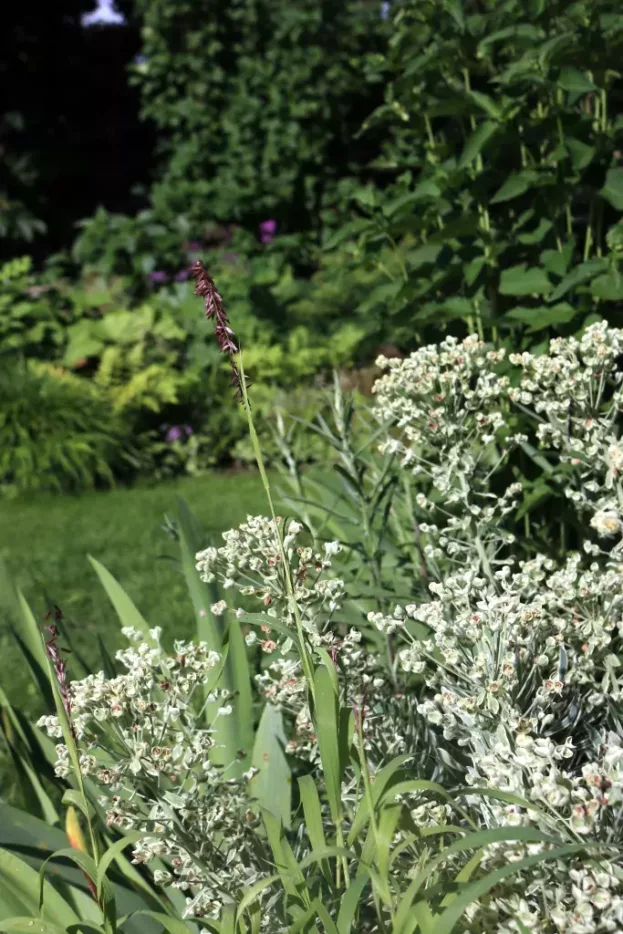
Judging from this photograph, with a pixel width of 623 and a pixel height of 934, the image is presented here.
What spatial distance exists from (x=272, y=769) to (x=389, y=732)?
0.27 meters

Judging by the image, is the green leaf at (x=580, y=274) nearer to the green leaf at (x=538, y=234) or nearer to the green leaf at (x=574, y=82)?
the green leaf at (x=538, y=234)

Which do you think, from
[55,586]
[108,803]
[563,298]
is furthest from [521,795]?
[55,586]

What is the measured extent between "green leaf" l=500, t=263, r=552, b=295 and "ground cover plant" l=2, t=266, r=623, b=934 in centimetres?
46

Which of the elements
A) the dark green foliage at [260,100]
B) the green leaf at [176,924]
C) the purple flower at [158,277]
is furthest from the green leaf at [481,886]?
the dark green foliage at [260,100]

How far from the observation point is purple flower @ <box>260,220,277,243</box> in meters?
8.67

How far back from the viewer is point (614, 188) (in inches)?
83.3

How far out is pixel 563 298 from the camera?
2291mm

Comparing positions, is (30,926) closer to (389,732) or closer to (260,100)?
(389,732)

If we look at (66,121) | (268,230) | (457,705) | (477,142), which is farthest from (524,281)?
(66,121)

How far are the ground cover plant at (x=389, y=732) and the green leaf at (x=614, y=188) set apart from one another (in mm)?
499

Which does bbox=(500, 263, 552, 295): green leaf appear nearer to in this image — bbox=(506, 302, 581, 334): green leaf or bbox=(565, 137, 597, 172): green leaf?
bbox=(506, 302, 581, 334): green leaf

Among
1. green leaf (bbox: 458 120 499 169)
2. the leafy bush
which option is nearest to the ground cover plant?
green leaf (bbox: 458 120 499 169)

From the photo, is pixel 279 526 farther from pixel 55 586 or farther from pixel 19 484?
pixel 19 484

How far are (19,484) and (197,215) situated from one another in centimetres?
364
